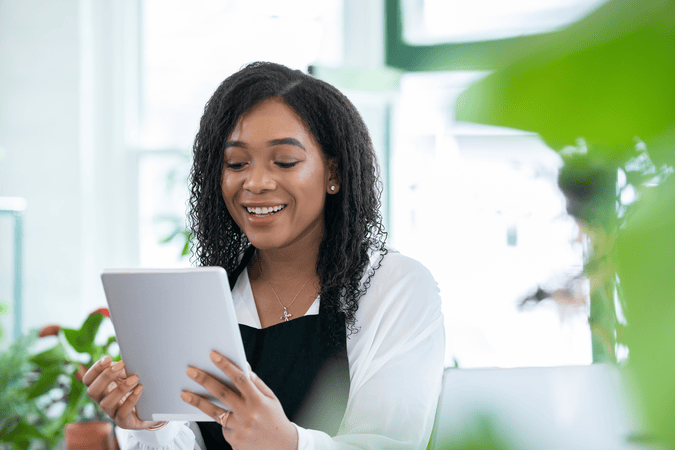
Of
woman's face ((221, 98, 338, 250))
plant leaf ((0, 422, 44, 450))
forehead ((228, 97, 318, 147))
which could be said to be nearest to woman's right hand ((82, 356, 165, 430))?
woman's face ((221, 98, 338, 250))

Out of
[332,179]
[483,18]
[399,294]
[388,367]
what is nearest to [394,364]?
[388,367]

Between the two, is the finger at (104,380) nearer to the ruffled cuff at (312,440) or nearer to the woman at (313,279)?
the woman at (313,279)

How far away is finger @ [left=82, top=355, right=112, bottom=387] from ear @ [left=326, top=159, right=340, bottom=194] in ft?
1.66

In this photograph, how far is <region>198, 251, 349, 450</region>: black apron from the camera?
108 cm

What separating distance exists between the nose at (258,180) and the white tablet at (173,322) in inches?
12.1

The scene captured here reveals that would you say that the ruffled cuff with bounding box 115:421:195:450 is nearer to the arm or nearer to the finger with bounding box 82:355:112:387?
the finger with bounding box 82:355:112:387

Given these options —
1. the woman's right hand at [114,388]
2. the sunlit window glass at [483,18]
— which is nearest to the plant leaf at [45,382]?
the woman's right hand at [114,388]

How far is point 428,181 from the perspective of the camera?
270 mm

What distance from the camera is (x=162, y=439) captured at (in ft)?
3.34

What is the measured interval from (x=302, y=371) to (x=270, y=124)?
0.46 m

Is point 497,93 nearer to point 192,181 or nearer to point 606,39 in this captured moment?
point 606,39

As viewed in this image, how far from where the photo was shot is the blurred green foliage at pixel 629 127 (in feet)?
0.39

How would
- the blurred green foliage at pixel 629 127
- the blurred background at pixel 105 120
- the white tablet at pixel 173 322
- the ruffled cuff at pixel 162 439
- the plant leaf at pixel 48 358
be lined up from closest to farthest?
the blurred green foliage at pixel 629 127 → the white tablet at pixel 173 322 → the ruffled cuff at pixel 162 439 → the plant leaf at pixel 48 358 → the blurred background at pixel 105 120

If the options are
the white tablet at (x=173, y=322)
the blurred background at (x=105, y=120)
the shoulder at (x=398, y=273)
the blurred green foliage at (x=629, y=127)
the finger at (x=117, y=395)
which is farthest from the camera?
the blurred background at (x=105, y=120)
